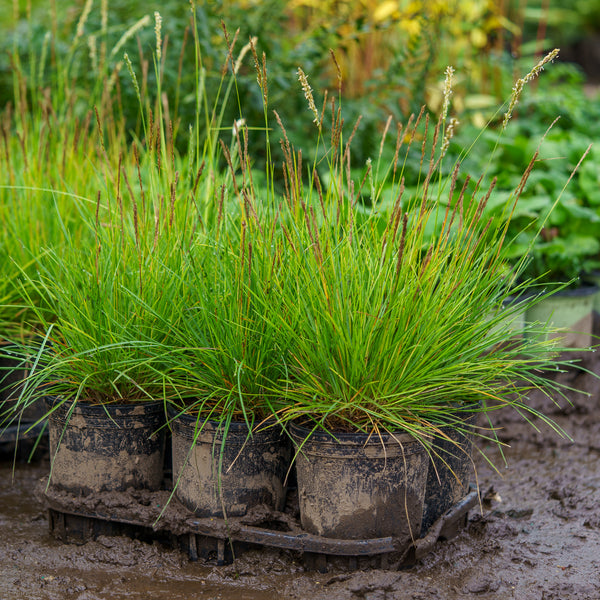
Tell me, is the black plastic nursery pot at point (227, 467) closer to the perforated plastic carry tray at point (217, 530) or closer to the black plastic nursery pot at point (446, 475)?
the perforated plastic carry tray at point (217, 530)

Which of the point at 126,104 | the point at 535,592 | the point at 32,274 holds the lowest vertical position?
the point at 535,592

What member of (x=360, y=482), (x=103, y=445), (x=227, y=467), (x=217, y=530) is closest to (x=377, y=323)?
(x=360, y=482)

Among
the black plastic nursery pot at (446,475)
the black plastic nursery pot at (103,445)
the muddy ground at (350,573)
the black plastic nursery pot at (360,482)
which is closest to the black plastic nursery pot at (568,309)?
the muddy ground at (350,573)

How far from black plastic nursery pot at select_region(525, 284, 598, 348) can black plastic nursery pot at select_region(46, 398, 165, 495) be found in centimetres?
203

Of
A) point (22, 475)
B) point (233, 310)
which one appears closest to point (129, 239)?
point (233, 310)

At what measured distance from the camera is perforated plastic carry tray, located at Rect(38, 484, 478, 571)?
1911 millimetres

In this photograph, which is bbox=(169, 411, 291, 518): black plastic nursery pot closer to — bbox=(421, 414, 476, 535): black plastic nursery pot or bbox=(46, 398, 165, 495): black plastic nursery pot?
bbox=(46, 398, 165, 495): black plastic nursery pot

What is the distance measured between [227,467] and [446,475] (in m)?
0.65

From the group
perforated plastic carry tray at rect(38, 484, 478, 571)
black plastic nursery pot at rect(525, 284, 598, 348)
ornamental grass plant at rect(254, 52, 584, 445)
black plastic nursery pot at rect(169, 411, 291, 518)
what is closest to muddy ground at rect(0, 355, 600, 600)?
perforated plastic carry tray at rect(38, 484, 478, 571)

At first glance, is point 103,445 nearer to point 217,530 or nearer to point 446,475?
point 217,530

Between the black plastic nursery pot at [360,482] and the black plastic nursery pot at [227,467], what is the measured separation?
13cm

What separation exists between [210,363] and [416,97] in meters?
3.02

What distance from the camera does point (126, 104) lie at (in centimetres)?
387

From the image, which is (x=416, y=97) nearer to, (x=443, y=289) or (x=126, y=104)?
(x=126, y=104)
